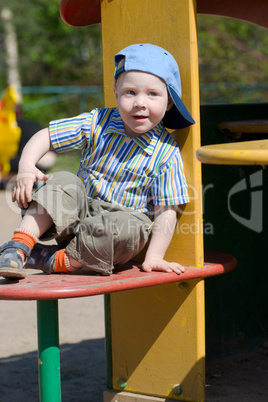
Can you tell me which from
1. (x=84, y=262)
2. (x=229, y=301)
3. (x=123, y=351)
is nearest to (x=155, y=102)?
(x=84, y=262)

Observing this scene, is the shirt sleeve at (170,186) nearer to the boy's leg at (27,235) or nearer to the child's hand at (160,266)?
the child's hand at (160,266)

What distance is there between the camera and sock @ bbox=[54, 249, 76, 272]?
2.37 metres

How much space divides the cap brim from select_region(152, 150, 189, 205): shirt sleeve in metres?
0.12

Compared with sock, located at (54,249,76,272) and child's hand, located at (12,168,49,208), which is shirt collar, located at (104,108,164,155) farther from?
sock, located at (54,249,76,272)

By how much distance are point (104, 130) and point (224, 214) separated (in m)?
0.93

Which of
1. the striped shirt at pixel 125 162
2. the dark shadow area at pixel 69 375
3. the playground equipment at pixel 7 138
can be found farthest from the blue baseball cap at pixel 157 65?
the playground equipment at pixel 7 138

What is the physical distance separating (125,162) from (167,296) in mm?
543

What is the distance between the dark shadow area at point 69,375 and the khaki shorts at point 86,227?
101 cm

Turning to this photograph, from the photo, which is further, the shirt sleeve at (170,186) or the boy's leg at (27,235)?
the shirt sleeve at (170,186)

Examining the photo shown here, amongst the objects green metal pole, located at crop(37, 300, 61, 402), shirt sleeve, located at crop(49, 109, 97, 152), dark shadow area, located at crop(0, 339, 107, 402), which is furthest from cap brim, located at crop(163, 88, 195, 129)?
dark shadow area, located at crop(0, 339, 107, 402)

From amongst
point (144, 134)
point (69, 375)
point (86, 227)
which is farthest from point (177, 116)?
point (69, 375)

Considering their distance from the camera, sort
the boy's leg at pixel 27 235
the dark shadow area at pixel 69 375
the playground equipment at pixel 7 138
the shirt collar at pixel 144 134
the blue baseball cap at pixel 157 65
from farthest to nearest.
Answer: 1. the playground equipment at pixel 7 138
2. the dark shadow area at pixel 69 375
3. the shirt collar at pixel 144 134
4. the blue baseball cap at pixel 157 65
5. the boy's leg at pixel 27 235

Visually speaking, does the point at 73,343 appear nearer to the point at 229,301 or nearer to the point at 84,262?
the point at 229,301

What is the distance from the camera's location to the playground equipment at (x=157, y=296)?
2.30 meters
